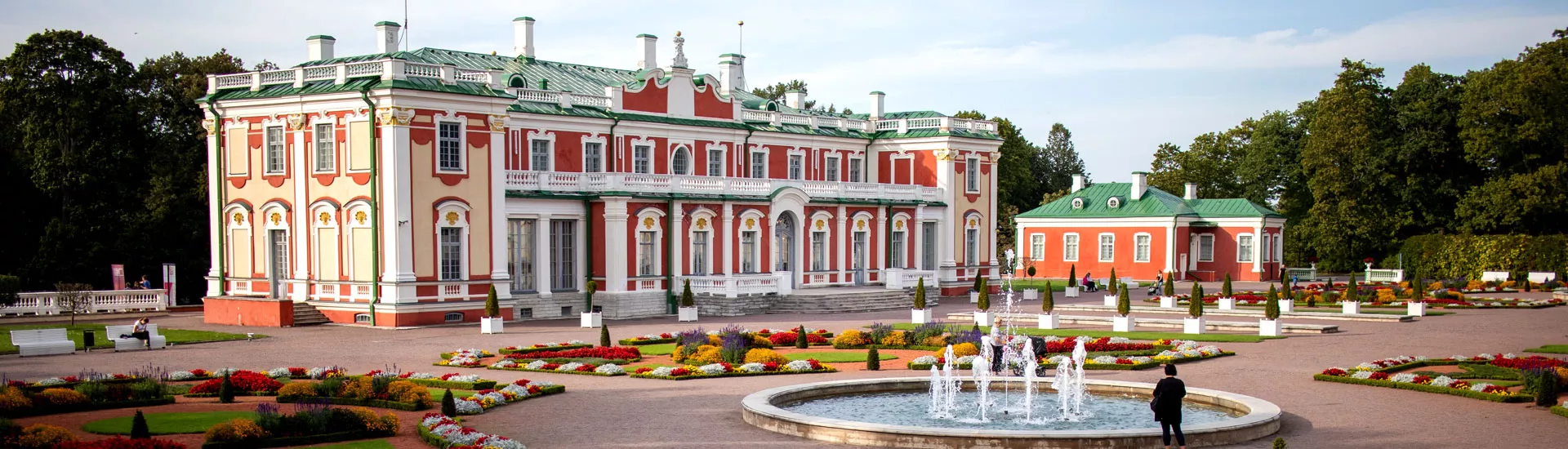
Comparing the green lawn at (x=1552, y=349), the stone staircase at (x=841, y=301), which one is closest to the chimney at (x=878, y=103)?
the stone staircase at (x=841, y=301)

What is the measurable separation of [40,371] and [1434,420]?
2342 centimetres

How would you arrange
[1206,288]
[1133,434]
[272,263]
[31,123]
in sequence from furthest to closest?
[1206,288] → [31,123] → [272,263] → [1133,434]

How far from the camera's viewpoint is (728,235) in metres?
46.1

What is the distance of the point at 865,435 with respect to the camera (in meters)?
16.7

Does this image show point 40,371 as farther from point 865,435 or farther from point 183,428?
point 865,435

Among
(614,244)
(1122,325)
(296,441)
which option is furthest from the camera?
(614,244)

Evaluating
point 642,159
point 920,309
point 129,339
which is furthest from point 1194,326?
point 129,339

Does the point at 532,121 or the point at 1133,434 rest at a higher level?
the point at 532,121

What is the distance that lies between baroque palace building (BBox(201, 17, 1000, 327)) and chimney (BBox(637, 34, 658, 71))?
3.7 inches

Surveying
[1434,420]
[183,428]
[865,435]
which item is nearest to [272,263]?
[183,428]

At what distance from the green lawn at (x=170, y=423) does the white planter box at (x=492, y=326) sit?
15.7 m

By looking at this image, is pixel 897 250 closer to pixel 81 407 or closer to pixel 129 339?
pixel 129 339

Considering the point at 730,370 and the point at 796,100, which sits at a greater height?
the point at 796,100

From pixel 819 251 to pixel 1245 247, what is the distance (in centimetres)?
2690
